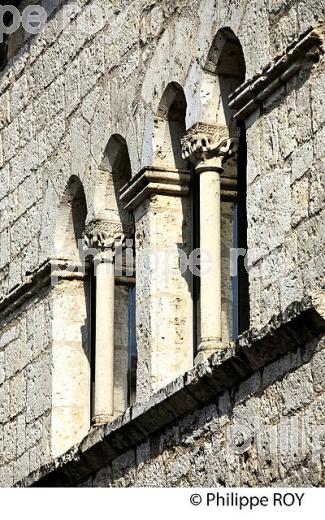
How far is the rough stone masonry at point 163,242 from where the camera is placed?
827cm

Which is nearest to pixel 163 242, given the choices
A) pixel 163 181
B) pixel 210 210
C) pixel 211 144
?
pixel 163 181

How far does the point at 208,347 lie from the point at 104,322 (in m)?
1.48

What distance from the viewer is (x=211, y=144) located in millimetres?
9336

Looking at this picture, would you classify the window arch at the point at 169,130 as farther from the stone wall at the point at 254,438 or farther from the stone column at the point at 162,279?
the stone wall at the point at 254,438

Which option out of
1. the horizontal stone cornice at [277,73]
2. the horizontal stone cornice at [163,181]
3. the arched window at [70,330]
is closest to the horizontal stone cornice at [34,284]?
the arched window at [70,330]

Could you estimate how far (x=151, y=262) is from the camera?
32.3 ft

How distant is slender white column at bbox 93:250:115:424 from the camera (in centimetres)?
1037

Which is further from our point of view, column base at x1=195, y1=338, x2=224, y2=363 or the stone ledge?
column base at x1=195, y1=338, x2=224, y2=363

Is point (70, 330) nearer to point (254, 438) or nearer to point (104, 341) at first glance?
point (104, 341)

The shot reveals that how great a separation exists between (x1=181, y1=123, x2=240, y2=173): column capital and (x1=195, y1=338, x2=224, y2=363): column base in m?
0.86

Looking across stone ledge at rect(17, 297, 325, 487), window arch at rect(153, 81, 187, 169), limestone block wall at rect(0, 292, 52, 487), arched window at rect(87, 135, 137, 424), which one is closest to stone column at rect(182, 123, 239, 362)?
stone ledge at rect(17, 297, 325, 487)

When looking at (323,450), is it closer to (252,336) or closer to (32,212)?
(252,336)

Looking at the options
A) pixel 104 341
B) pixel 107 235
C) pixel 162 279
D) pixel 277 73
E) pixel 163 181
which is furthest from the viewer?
pixel 107 235

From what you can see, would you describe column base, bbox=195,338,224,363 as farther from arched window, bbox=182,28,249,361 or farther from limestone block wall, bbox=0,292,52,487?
limestone block wall, bbox=0,292,52,487
